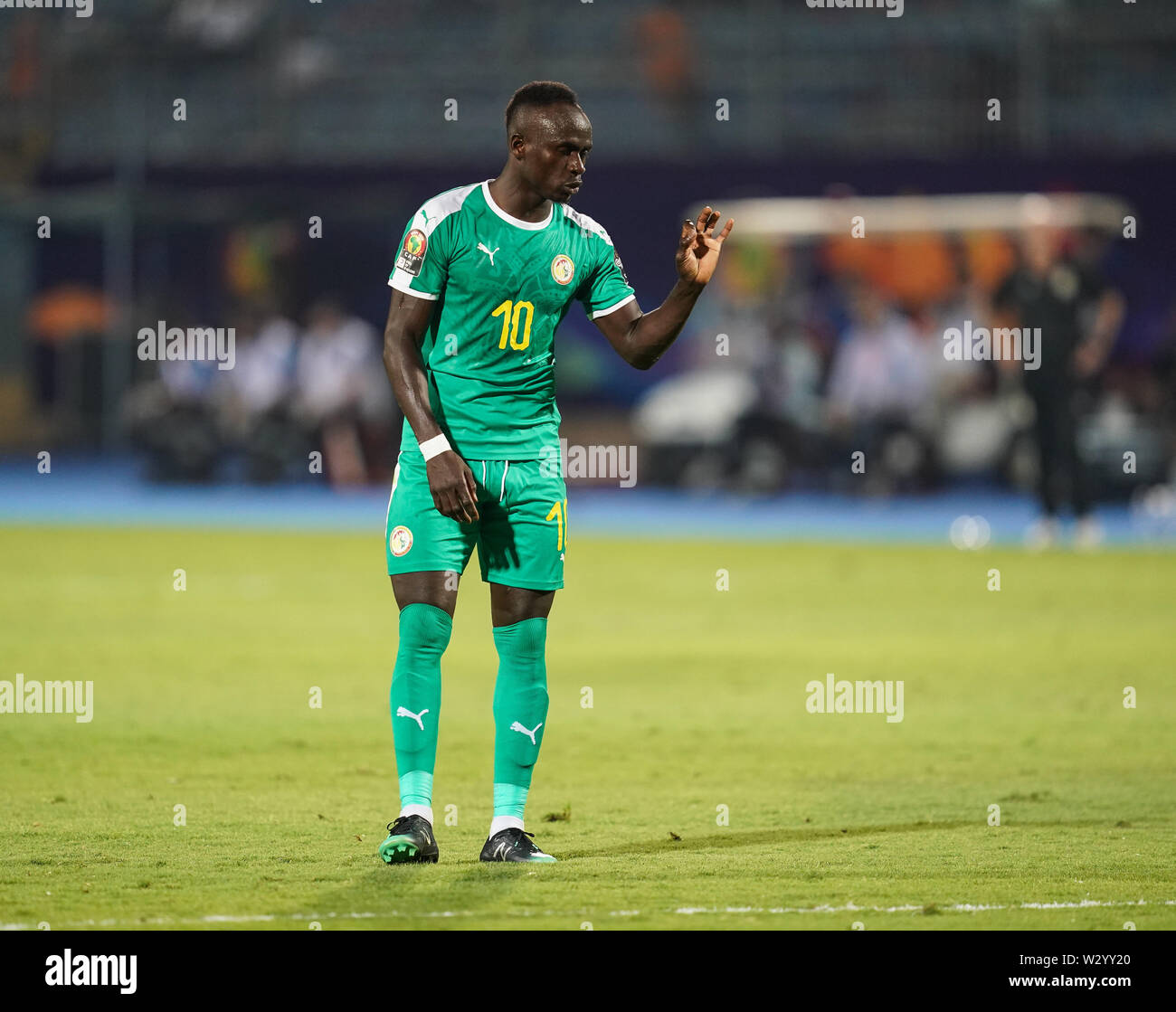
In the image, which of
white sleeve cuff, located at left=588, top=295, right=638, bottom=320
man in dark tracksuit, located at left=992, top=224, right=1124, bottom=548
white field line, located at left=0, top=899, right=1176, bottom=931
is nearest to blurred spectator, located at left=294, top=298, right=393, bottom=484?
man in dark tracksuit, located at left=992, top=224, right=1124, bottom=548

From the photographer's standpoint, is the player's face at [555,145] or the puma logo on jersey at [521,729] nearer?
the player's face at [555,145]

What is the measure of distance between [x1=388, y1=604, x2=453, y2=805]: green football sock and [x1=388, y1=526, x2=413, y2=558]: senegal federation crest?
0.18m

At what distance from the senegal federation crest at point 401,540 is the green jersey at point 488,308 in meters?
0.27

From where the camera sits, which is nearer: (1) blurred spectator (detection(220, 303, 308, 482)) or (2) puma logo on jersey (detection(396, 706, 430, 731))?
(2) puma logo on jersey (detection(396, 706, 430, 731))

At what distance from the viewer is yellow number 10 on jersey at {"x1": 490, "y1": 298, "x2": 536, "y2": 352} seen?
6488mm

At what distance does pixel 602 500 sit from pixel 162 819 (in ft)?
61.9

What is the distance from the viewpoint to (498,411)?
6.51 m

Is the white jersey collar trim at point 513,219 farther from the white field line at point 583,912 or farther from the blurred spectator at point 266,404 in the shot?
the blurred spectator at point 266,404

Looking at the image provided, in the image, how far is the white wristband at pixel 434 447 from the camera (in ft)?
20.5

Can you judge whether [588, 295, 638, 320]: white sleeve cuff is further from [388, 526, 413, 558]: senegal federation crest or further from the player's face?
[388, 526, 413, 558]: senegal federation crest

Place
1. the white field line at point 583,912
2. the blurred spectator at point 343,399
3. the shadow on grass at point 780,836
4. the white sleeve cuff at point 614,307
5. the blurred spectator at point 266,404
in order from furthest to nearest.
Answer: the blurred spectator at point 266,404
the blurred spectator at point 343,399
the white sleeve cuff at point 614,307
the shadow on grass at point 780,836
the white field line at point 583,912

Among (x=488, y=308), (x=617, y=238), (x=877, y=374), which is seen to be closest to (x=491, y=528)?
(x=488, y=308)

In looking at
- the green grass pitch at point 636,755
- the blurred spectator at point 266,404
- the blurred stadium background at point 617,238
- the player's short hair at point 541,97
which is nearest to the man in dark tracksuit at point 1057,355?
the green grass pitch at point 636,755

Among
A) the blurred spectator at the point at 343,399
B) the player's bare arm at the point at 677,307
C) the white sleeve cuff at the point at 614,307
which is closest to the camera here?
the player's bare arm at the point at 677,307
